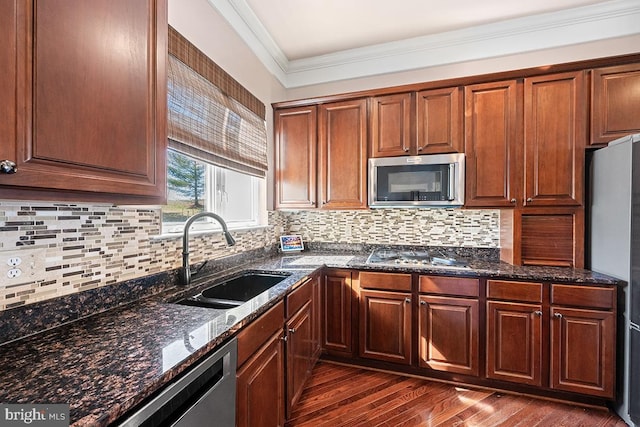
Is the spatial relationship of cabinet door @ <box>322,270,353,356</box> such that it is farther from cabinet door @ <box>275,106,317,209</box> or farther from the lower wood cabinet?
the lower wood cabinet

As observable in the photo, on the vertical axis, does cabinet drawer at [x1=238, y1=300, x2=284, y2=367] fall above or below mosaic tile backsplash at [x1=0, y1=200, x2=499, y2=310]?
A: below

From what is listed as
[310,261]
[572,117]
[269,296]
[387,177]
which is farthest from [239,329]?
[572,117]

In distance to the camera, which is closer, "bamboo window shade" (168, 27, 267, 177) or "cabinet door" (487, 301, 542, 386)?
"bamboo window shade" (168, 27, 267, 177)

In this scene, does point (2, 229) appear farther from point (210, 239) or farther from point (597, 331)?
point (597, 331)

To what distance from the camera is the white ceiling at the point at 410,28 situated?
2145 mm

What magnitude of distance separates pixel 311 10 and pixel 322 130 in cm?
92

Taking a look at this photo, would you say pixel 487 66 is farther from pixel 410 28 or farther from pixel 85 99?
pixel 85 99

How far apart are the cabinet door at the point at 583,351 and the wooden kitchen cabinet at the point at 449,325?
48 cm

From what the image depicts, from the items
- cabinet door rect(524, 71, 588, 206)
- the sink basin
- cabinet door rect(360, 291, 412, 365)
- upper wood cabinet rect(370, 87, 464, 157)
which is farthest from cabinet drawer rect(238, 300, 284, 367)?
cabinet door rect(524, 71, 588, 206)

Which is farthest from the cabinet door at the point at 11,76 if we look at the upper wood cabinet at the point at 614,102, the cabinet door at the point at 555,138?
the upper wood cabinet at the point at 614,102

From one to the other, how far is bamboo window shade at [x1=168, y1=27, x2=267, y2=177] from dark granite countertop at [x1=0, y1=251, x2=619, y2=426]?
866 mm

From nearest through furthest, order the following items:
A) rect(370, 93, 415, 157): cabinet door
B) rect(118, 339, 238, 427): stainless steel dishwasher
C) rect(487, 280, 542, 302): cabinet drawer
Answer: rect(118, 339, 238, 427): stainless steel dishwasher → rect(487, 280, 542, 302): cabinet drawer → rect(370, 93, 415, 157): cabinet door

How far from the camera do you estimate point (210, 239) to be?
1911 mm

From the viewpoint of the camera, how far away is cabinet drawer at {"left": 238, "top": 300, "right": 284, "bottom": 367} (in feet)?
3.72
